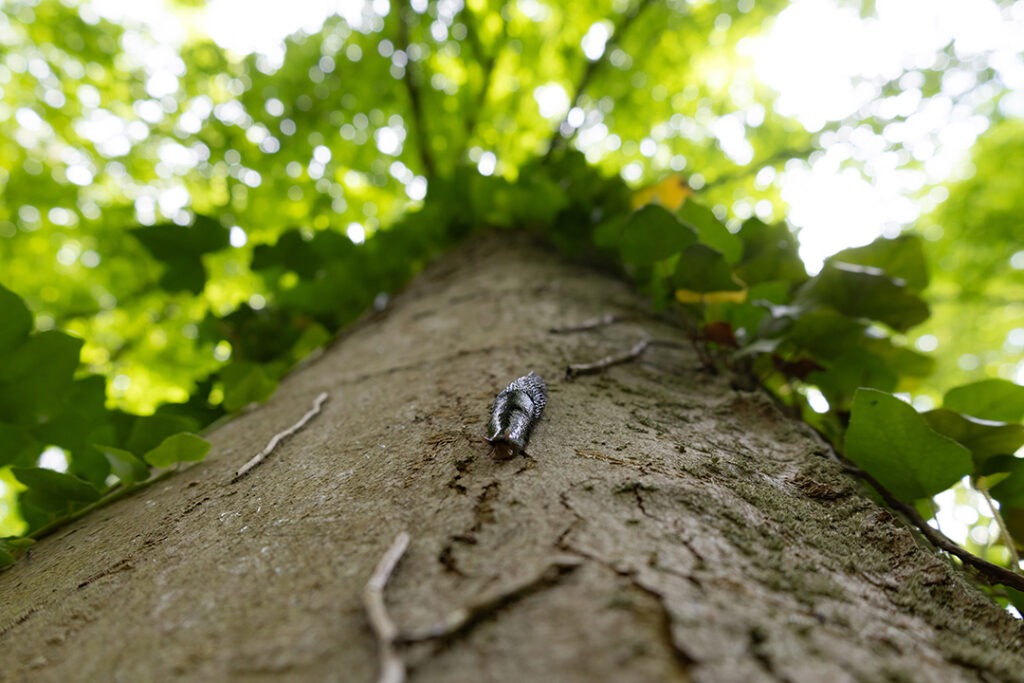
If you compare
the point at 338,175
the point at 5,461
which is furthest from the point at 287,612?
the point at 338,175

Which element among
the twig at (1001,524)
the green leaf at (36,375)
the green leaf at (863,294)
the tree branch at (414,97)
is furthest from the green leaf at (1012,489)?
the tree branch at (414,97)

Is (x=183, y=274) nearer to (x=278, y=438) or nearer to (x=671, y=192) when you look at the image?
(x=278, y=438)

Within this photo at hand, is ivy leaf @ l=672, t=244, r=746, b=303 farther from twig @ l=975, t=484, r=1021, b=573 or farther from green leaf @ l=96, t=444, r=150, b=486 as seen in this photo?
green leaf @ l=96, t=444, r=150, b=486

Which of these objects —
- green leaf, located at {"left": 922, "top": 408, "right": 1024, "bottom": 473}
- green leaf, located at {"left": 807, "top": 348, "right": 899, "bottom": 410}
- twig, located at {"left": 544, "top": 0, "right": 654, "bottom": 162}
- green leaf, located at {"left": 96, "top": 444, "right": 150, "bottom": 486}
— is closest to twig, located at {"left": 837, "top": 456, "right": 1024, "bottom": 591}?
Answer: green leaf, located at {"left": 922, "top": 408, "right": 1024, "bottom": 473}

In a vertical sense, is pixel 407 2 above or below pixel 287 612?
above

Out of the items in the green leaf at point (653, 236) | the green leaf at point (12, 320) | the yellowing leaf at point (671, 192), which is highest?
the yellowing leaf at point (671, 192)

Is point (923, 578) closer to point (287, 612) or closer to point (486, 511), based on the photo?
point (486, 511)

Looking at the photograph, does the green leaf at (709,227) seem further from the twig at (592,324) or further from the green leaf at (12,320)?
the green leaf at (12,320)

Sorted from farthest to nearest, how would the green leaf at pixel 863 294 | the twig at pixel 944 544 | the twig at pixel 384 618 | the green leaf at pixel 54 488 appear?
the green leaf at pixel 863 294
the green leaf at pixel 54 488
the twig at pixel 944 544
the twig at pixel 384 618
